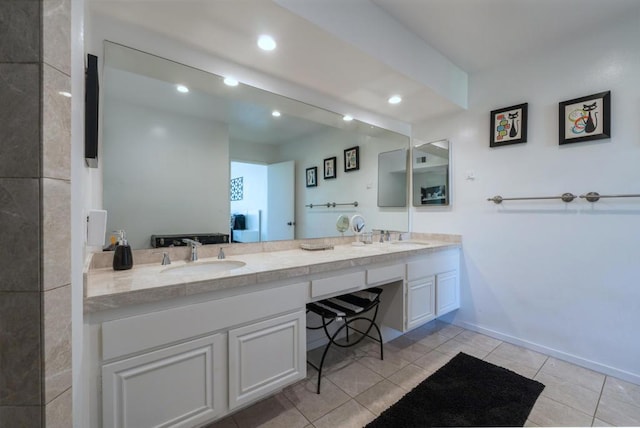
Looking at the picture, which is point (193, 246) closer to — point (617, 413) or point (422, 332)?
point (422, 332)

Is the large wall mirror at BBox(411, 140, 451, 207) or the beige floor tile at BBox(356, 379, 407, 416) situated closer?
the beige floor tile at BBox(356, 379, 407, 416)

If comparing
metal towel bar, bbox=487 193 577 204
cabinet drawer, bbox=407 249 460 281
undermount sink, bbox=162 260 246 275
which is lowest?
cabinet drawer, bbox=407 249 460 281

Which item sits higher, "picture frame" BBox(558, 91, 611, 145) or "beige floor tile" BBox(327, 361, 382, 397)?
"picture frame" BBox(558, 91, 611, 145)

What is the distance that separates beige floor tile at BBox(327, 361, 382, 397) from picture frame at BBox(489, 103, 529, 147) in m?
2.14

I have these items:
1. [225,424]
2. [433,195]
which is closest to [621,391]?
[433,195]

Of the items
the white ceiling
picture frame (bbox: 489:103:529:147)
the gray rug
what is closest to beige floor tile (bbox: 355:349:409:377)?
the gray rug

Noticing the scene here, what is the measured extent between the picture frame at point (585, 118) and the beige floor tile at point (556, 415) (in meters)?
1.73

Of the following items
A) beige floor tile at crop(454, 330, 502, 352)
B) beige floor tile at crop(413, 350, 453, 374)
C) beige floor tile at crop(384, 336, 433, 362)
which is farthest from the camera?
beige floor tile at crop(454, 330, 502, 352)

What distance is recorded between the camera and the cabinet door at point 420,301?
2.11m

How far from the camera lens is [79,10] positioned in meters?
0.81

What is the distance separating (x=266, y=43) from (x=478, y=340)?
280 centimetres

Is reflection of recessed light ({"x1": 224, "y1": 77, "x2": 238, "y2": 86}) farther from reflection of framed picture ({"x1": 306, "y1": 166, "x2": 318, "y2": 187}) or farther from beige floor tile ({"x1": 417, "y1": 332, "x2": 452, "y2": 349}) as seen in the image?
beige floor tile ({"x1": 417, "y1": 332, "x2": 452, "y2": 349})

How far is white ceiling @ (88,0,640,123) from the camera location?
134cm

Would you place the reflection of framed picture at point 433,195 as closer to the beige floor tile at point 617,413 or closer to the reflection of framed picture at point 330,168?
the reflection of framed picture at point 330,168
